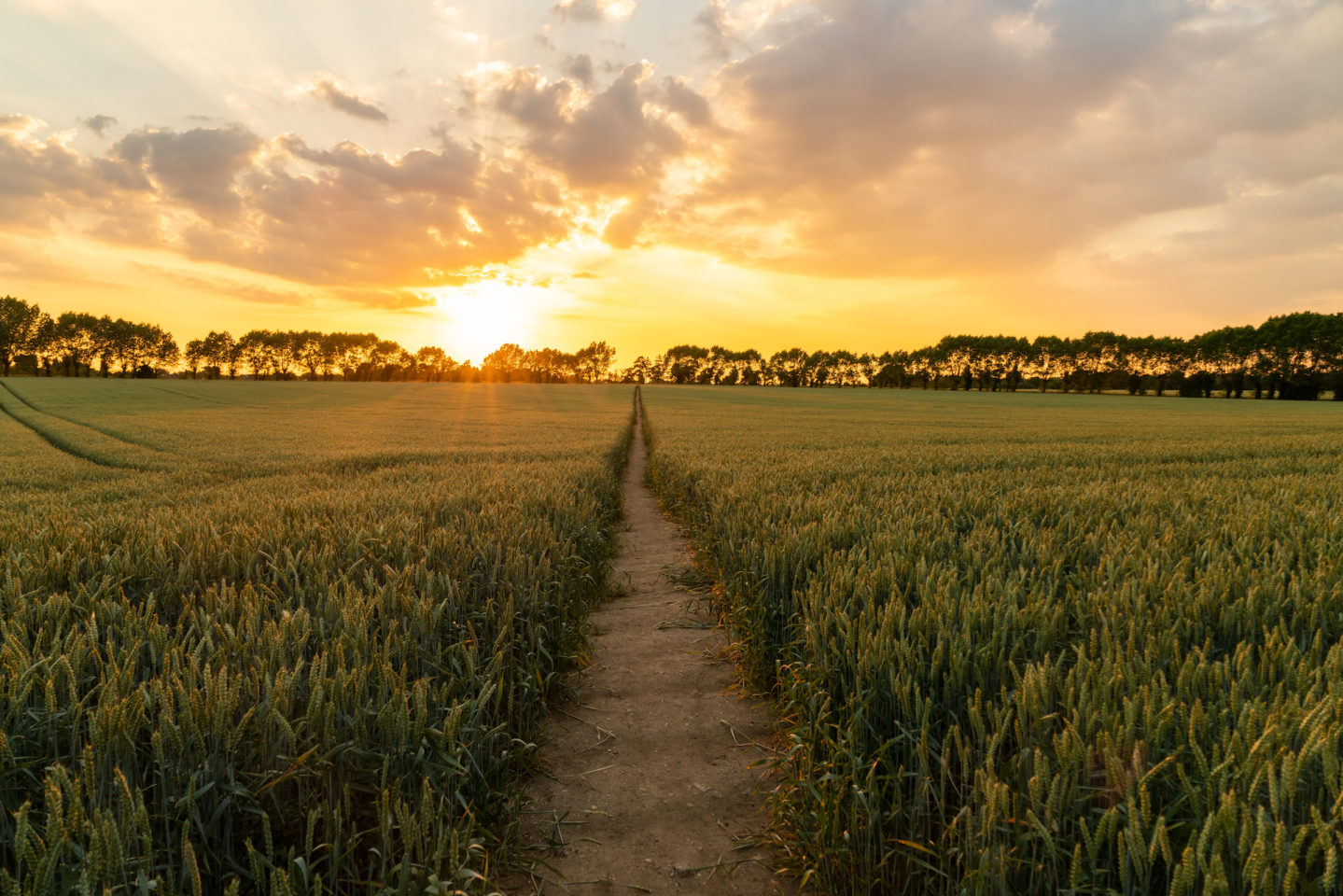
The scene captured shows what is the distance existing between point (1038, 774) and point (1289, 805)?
640 mm

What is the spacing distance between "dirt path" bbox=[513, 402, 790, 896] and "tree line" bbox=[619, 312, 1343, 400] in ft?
442

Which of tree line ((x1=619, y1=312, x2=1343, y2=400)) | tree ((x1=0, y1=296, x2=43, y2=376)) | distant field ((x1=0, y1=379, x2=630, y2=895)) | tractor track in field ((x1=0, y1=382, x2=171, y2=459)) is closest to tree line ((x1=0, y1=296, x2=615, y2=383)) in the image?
tree ((x1=0, y1=296, x2=43, y2=376))

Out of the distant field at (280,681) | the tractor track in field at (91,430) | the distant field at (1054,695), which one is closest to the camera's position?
the distant field at (1054,695)

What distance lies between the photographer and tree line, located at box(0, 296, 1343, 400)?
10206 centimetres

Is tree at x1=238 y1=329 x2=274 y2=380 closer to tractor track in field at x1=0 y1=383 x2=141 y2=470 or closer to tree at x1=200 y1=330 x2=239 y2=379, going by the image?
tree at x1=200 y1=330 x2=239 y2=379

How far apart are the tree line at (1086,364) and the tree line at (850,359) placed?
23cm

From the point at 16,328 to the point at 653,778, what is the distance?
174 meters

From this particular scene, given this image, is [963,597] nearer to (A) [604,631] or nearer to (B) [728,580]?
(B) [728,580]

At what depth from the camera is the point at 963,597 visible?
328 centimetres

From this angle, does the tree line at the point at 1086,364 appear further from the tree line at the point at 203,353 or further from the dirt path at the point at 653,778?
the dirt path at the point at 653,778

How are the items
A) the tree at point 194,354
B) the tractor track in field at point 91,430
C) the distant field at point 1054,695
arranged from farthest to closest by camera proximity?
the tree at point 194,354
the tractor track in field at point 91,430
the distant field at point 1054,695

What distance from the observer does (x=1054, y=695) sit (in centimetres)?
265

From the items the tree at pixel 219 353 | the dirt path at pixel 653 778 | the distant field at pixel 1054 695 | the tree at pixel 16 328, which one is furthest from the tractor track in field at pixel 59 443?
the tree at pixel 219 353

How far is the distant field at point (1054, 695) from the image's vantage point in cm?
181
